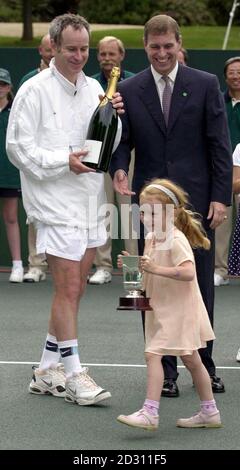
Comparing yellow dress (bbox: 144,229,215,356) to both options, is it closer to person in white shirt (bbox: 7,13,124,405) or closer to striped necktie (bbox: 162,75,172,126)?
person in white shirt (bbox: 7,13,124,405)

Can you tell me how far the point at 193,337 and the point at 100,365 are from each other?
6.82ft

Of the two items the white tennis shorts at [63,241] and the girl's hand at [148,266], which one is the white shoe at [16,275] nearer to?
the white tennis shorts at [63,241]

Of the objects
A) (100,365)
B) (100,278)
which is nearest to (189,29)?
(100,278)

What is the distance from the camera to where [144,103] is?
827 cm

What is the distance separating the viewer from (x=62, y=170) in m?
7.79

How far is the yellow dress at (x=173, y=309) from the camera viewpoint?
7246 mm

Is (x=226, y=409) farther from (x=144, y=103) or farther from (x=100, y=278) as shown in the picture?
(x=100, y=278)

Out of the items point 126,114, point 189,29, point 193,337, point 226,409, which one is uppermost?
point 126,114

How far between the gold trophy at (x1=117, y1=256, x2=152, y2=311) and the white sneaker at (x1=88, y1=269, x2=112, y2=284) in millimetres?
6242

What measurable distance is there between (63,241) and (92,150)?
21.7 inches

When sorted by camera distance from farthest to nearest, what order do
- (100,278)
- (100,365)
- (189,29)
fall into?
1. (189,29)
2. (100,278)
3. (100,365)

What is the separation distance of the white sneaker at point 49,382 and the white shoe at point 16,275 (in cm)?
527

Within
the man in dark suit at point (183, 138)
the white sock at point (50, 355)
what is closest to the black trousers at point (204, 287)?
the man in dark suit at point (183, 138)

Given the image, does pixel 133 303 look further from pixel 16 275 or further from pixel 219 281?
pixel 16 275
